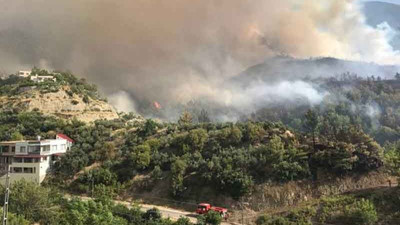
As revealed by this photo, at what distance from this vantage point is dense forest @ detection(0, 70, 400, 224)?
3080 centimetres

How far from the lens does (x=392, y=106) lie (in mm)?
99688

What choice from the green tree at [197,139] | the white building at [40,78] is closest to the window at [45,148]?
the green tree at [197,139]

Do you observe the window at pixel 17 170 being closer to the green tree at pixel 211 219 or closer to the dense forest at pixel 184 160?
the dense forest at pixel 184 160

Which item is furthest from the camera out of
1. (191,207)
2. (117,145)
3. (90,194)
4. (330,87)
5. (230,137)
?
(330,87)

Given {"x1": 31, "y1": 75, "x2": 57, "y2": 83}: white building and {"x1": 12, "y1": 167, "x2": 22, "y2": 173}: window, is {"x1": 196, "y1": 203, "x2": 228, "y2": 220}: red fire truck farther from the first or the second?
{"x1": 31, "y1": 75, "x2": 57, "y2": 83}: white building

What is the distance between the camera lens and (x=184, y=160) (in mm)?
41500

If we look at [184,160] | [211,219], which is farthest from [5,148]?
[211,219]

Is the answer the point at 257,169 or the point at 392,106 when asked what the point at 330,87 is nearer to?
the point at 392,106

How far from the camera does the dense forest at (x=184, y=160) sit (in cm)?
3080

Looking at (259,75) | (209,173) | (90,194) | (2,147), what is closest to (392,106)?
(259,75)

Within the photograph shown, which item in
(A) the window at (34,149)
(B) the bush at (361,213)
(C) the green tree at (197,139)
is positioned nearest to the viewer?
(B) the bush at (361,213)

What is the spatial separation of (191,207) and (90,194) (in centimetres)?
1187

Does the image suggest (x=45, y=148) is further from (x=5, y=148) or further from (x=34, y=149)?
(x=5, y=148)

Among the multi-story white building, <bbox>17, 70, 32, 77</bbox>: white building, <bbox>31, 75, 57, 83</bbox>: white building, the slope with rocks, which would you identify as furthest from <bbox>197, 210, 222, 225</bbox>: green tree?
<bbox>17, 70, 32, 77</bbox>: white building
